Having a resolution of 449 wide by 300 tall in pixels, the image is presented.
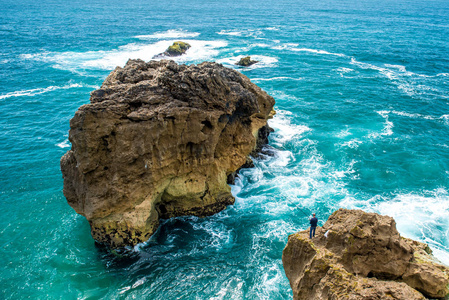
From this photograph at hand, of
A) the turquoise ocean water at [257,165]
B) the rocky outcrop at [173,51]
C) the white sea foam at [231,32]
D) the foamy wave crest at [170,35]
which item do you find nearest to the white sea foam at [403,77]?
the turquoise ocean water at [257,165]

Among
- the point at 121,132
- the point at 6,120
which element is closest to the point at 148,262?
the point at 121,132

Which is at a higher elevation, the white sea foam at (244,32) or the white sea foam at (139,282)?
the white sea foam at (244,32)

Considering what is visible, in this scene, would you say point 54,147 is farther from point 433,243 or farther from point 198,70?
point 433,243

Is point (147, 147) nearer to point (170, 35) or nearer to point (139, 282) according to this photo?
point (139, 282)

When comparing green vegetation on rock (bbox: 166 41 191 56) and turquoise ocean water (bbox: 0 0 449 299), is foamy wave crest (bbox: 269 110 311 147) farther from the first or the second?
A: green vegetation on rock (bbox: 166 41 191 56)

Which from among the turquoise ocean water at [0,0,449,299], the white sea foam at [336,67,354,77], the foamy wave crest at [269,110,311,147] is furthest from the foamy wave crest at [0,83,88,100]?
the white sea foam at [336,67,354,77]

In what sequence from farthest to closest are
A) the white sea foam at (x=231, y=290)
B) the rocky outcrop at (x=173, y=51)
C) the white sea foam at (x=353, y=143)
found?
the rocky outcrop at (x=173, y=51) < the white sea foam at (x=353, y=143) < the white sea foam at (x=231, y=290)

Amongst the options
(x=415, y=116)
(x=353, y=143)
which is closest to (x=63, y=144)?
(x=353, y=143)

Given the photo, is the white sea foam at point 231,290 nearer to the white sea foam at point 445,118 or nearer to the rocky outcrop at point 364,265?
the rocky outcrop at point 364,265
